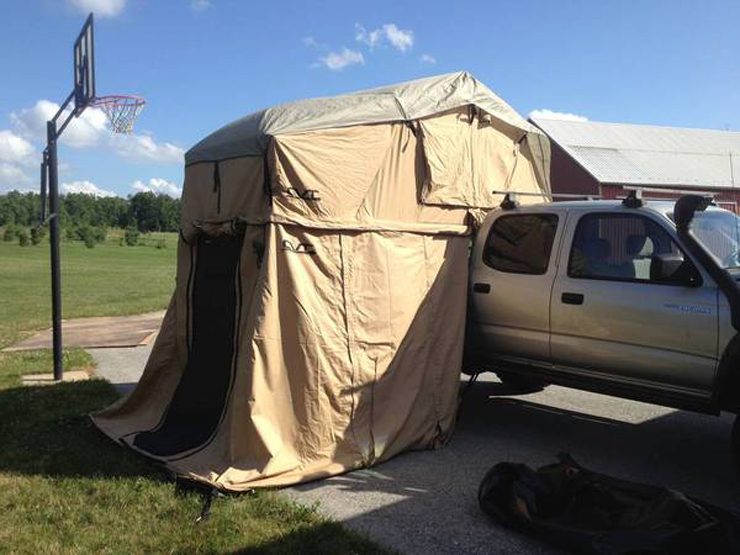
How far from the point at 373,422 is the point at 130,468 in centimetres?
197

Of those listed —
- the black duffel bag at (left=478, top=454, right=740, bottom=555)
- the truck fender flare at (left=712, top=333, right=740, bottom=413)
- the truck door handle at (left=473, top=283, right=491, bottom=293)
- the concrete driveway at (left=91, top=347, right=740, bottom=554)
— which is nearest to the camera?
the black duffel bag at (left=478, top=454, right=740, bottom=555)

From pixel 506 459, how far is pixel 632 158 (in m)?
29.7

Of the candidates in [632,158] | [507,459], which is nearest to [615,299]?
[507,459]

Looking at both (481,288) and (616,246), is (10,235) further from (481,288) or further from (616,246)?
→ (616,246)

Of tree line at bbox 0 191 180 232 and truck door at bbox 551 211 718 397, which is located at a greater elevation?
tree line at bbox 0 191 180 232

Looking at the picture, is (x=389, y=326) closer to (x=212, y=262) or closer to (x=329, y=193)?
(x=329, y=193)

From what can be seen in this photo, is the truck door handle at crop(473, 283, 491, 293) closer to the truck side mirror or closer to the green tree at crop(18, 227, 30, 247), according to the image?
the truck side mirror

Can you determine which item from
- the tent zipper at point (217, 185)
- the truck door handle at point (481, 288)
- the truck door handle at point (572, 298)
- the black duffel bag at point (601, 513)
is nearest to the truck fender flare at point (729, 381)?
the black duffel bag at point (601, 513)

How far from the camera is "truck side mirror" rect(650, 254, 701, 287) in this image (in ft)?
16.3

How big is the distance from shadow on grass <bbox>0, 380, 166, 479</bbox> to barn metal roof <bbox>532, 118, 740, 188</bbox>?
26562 millimetres

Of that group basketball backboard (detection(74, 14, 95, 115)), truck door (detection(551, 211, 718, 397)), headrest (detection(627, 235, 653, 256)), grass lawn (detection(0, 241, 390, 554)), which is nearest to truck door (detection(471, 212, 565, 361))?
truck door (detection(551, 211, 718, 397))

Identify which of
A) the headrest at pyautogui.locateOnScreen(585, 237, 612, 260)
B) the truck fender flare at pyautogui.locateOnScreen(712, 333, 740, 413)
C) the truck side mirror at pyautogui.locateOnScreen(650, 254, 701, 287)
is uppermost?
the headrest at pyautogui.locateOnScreen(585, 237, 612, 260)

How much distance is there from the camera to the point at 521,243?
629 centimetres

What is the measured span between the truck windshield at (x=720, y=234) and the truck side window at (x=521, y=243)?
3.87 feet
